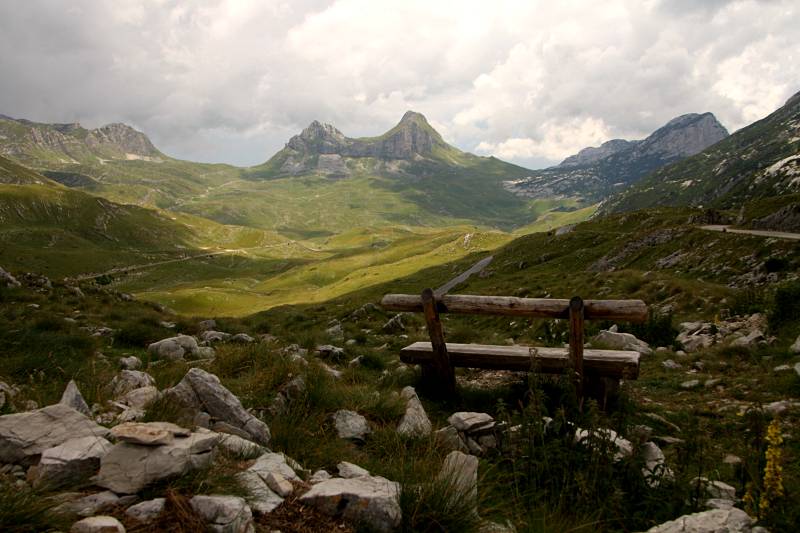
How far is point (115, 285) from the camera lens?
14425cm

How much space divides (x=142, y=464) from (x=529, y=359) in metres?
7.71

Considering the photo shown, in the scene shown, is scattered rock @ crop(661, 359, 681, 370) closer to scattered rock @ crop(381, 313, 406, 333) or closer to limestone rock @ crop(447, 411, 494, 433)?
limestone rock @ crop(447, 411, 494, 433)

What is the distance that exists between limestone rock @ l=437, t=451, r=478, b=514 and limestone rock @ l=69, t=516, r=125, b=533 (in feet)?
9.44

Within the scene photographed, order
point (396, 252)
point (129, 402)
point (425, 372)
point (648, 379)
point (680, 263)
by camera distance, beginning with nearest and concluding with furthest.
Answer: point (129, 402), point (425, 372), point (648, 379), point (680, 263), point (396, 252)

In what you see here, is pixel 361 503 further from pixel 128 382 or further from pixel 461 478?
pixel 128 382

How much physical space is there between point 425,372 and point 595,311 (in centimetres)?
417

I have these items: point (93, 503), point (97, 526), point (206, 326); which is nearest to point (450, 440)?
point (93, 503)

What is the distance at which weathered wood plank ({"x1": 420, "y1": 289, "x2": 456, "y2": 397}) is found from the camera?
10.3 meters

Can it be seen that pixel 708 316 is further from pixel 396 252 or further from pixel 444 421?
pixel 396 252

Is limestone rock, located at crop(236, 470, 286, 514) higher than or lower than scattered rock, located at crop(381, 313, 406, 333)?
higher

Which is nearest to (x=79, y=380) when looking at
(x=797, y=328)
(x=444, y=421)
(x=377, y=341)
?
(x=444, y=421)

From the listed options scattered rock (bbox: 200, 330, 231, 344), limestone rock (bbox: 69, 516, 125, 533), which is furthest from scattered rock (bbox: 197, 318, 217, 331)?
limestone rock (bbox: 69, 516, 125, 533)

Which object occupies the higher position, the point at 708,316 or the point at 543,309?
the point at 543,309

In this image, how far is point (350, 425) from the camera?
24.6ft
